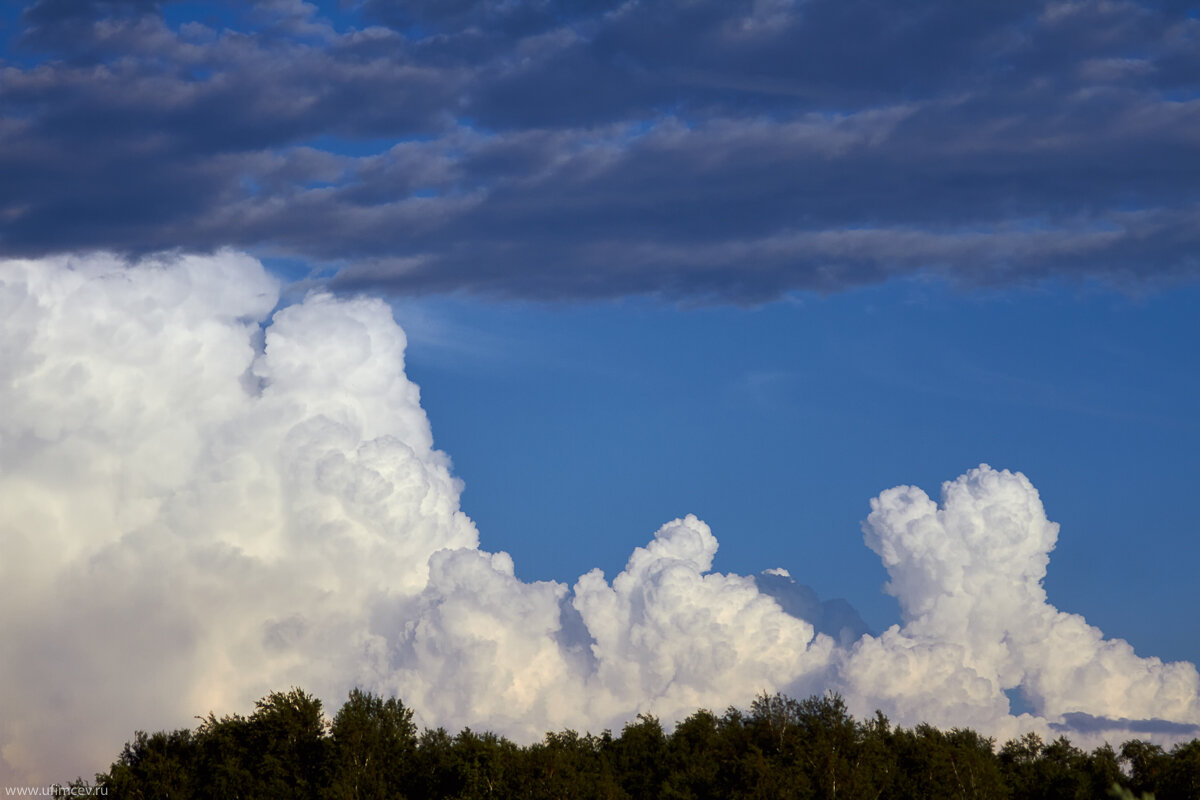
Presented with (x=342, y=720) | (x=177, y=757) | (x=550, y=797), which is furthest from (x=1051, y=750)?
(x=177, y=757)

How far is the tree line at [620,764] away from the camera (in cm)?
12862

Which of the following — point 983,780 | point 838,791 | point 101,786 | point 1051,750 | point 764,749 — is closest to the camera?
point 838,791

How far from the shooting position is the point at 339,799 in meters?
125

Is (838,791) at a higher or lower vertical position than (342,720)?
lower

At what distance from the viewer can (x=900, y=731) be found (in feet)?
510

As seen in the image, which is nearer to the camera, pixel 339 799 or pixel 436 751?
pixel 339 799

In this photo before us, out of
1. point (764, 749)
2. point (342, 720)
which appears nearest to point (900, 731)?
point (764, 749)

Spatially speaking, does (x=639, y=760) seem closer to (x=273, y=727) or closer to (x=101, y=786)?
(x=273, y=727)

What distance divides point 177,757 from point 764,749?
2679 inches

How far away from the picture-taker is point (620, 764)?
155375 mm

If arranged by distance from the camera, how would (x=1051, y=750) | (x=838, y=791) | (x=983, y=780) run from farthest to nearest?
(x=1051, y=750) < (x=983, y=780) < (x=838, y=791)

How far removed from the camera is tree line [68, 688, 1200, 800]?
129 m

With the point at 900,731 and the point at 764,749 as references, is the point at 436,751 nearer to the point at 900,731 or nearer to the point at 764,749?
the point at 764,749

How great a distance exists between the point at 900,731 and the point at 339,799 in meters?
65.8
